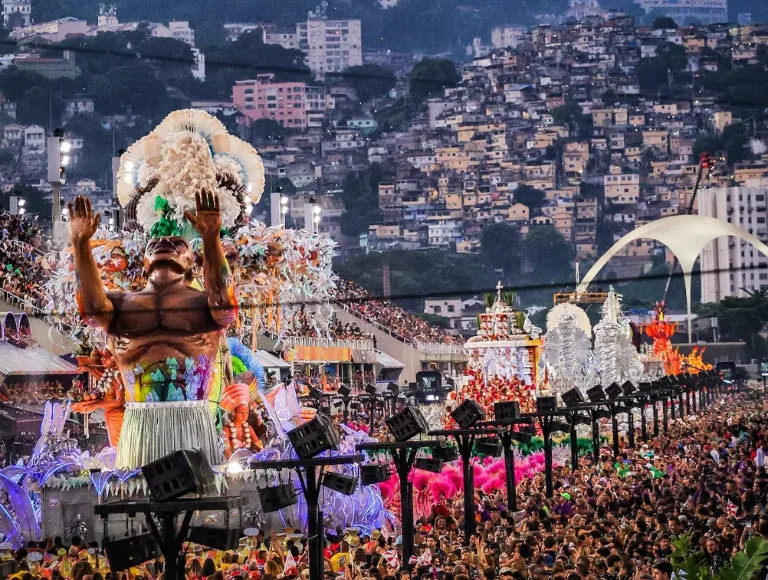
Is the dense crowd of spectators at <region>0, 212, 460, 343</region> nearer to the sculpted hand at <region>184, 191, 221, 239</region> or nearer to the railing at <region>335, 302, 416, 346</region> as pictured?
the sculpted hand at <region>184, 191, 221, 239</region>

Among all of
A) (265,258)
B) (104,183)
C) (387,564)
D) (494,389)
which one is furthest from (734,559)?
(104,183)

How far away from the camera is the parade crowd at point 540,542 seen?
46.1 ft

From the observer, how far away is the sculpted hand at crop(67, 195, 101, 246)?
15.8 m

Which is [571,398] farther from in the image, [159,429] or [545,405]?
[159,429]

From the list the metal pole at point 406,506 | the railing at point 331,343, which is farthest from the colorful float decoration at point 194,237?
the railing at point 331,343

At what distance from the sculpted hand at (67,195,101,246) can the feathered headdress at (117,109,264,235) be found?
4.94m

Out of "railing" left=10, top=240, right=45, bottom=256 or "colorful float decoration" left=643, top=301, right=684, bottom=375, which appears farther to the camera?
"colorful float decoration" left=643, top=301, right=684, bottom=375

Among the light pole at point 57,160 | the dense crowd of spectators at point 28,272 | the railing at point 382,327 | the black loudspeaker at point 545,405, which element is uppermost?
the light pole at point 57,160

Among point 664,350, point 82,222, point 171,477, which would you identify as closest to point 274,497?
point 82,222

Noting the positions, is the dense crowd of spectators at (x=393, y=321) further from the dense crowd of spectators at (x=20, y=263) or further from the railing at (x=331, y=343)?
the dense crowd of spectators at (x=20, y=263)

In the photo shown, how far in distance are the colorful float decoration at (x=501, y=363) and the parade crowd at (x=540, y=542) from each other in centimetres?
1125

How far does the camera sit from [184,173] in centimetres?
2103

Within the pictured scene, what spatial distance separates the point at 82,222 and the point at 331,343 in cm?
4274

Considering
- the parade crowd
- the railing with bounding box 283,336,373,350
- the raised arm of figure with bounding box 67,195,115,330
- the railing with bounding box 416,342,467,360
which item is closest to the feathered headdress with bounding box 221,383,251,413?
the parade crowd
